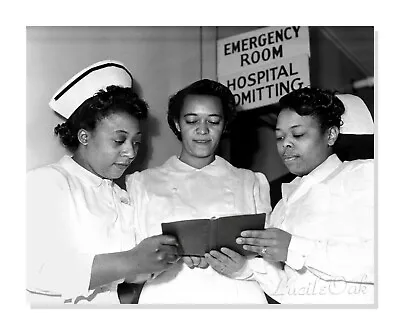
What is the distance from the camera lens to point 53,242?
46.9 inches

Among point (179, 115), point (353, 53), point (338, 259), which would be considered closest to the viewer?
point (338, 259)

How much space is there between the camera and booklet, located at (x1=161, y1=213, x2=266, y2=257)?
1.16 m

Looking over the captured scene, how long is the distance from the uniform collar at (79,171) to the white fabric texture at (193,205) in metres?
0.08

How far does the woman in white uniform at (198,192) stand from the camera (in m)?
1.23

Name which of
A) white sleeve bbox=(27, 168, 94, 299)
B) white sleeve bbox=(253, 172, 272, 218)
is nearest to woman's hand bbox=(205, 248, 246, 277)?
white sleeve bbox=(253, 172, 272, 218)

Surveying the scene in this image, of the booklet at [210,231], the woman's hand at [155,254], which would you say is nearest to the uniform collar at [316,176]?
the booklet at [210,231]

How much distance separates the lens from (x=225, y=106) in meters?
1.30

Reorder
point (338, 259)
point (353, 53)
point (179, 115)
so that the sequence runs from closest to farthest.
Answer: point (338, 259), point (179, 115), point (353, 53)

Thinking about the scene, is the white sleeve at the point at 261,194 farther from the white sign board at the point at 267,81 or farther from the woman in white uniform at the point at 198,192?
the white sign board at the point at 267,81

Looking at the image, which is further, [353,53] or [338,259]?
[353,53]
